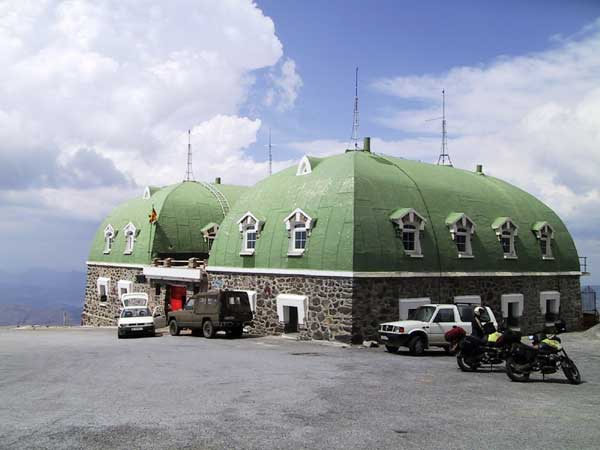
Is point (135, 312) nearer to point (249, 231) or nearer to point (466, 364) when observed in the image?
point (249, 231)

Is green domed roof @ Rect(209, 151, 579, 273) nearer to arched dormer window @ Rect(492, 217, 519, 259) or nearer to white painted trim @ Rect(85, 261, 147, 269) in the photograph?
arched dormer window @ Rect(492, 217, 519, 259)

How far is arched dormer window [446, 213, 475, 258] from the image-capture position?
1210 inches

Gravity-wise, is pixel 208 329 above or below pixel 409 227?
below

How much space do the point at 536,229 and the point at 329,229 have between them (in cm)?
1588

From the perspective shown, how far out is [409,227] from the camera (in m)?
29.0

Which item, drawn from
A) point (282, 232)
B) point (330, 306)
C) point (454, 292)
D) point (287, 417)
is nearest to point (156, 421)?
point (287, 417)

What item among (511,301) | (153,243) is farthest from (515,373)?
(153,243)

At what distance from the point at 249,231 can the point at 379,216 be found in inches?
331

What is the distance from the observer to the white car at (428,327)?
73.4 feet

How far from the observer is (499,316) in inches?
1261

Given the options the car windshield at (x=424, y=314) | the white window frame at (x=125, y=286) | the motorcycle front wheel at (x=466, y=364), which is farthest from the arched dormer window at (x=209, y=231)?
the motorcycle front wheel at (x=466, y=364)

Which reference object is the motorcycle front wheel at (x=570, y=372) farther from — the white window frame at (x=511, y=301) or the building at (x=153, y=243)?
the building at (x=153, y=243)

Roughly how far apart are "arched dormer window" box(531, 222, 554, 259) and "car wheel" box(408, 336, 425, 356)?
56.1 ft

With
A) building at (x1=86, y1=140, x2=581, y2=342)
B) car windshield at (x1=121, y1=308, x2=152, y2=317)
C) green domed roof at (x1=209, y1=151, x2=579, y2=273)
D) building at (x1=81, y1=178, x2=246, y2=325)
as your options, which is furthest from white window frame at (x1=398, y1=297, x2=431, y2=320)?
building at (x1=81, y1=178, x2=246, y2=325)
